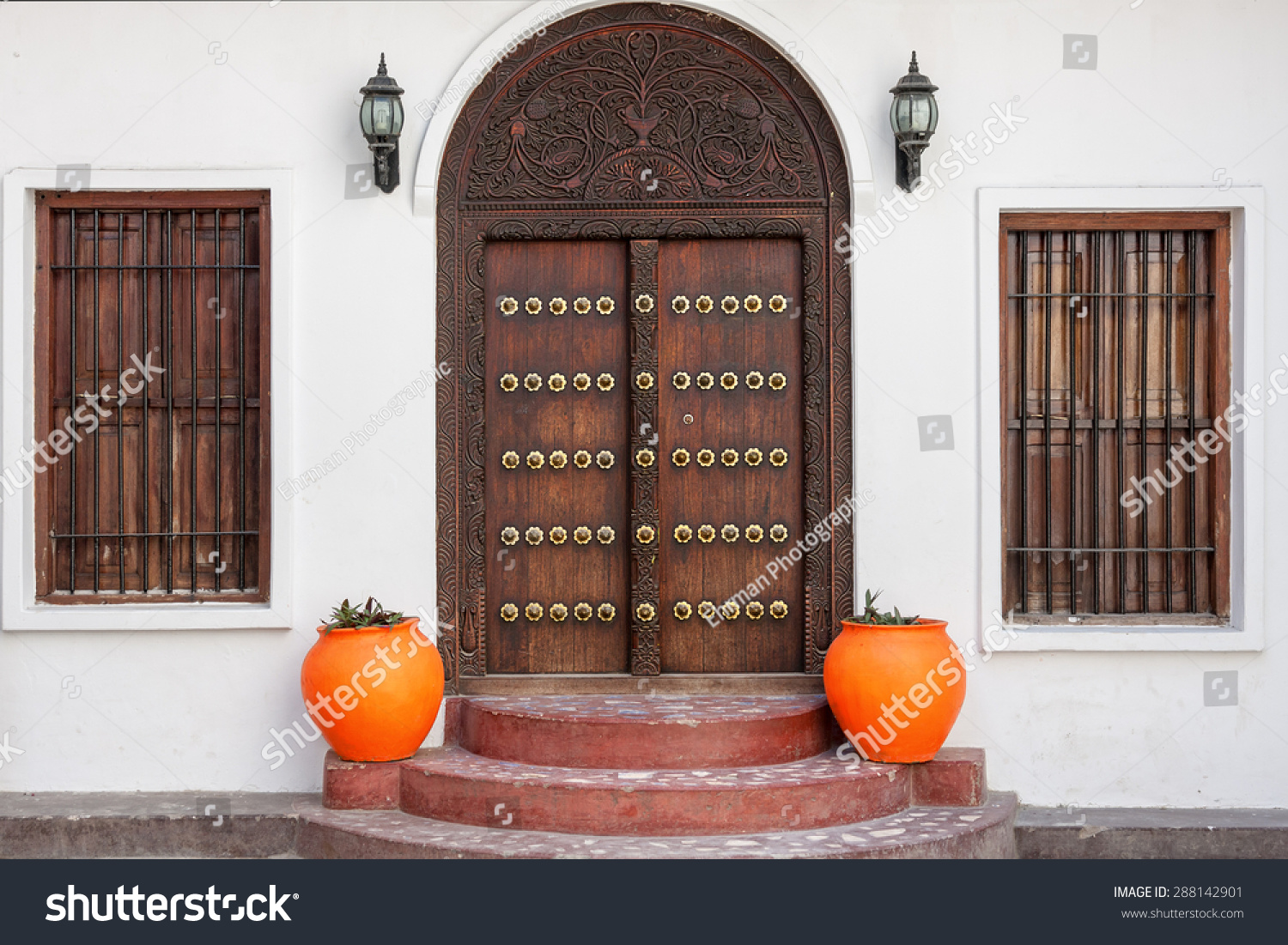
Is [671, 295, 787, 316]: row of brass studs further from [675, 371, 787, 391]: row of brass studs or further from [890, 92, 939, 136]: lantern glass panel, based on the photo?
[890, 92, 939, 136]: lantern glass panel

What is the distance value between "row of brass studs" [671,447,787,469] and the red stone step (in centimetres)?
111

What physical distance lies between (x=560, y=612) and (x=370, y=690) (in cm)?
102

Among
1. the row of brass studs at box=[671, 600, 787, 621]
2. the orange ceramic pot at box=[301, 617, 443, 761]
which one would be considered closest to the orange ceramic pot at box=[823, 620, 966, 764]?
the row of brass studs at box=[671, 600, 787, 621]

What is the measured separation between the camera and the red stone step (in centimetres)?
509

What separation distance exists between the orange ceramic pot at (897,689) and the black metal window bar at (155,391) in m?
2.77

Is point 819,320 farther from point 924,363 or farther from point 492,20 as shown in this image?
point 492,20

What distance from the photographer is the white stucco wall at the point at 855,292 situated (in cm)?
549

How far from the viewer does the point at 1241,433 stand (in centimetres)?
553

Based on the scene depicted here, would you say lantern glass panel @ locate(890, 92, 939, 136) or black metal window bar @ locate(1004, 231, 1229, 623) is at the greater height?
lantern glass panel @ locate(890, 92, 939, 136)

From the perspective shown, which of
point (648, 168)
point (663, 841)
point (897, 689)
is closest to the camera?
point (663, 841)

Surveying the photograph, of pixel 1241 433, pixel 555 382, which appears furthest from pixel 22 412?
pixel 1241 433

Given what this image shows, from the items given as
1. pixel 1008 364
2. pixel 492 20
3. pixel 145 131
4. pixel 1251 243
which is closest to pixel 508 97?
pixel 492 20

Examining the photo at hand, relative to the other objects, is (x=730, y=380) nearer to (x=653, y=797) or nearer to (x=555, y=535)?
(x=555, y=535)

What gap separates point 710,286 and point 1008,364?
1.44m
